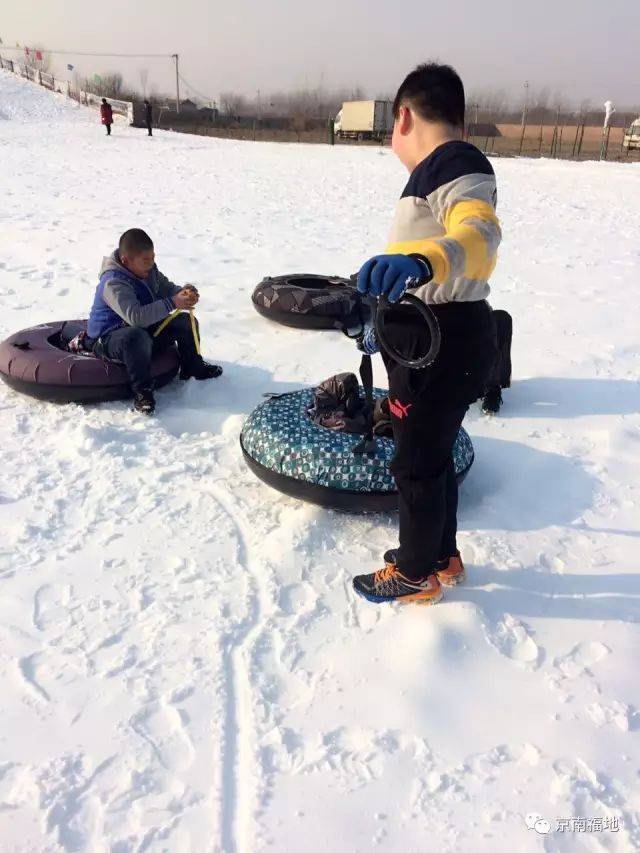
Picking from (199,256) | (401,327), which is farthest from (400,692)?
(199,256)

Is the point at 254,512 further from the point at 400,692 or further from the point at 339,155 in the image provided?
the point at 339,155

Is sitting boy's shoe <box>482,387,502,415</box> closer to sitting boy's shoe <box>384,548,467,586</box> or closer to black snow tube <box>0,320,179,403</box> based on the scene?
sitting boy's shoe <box>384,548,467,586</box>

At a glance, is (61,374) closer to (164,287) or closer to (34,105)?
(164,287)

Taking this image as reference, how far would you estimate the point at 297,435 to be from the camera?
2.96 meters

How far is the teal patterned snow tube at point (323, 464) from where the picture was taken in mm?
2773

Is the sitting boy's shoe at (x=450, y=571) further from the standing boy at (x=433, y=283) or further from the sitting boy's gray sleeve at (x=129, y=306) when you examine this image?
the sitting boy's gray sleeve at (x=129, y=306)

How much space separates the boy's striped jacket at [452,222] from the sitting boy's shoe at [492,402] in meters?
2.08

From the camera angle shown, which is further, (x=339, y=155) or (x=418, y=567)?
(x=339, y=155)

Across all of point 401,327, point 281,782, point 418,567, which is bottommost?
point 281,782

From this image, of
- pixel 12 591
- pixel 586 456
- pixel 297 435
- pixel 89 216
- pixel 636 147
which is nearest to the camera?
pixel 12 591

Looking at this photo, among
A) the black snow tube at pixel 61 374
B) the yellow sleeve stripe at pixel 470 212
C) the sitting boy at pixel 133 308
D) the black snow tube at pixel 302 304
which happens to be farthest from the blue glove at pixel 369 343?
the black snow tube at pixel 302 304

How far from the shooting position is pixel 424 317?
187 cm

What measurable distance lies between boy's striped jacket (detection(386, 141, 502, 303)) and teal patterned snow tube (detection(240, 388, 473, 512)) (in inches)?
39.6

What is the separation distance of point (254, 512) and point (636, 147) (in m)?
32.6
